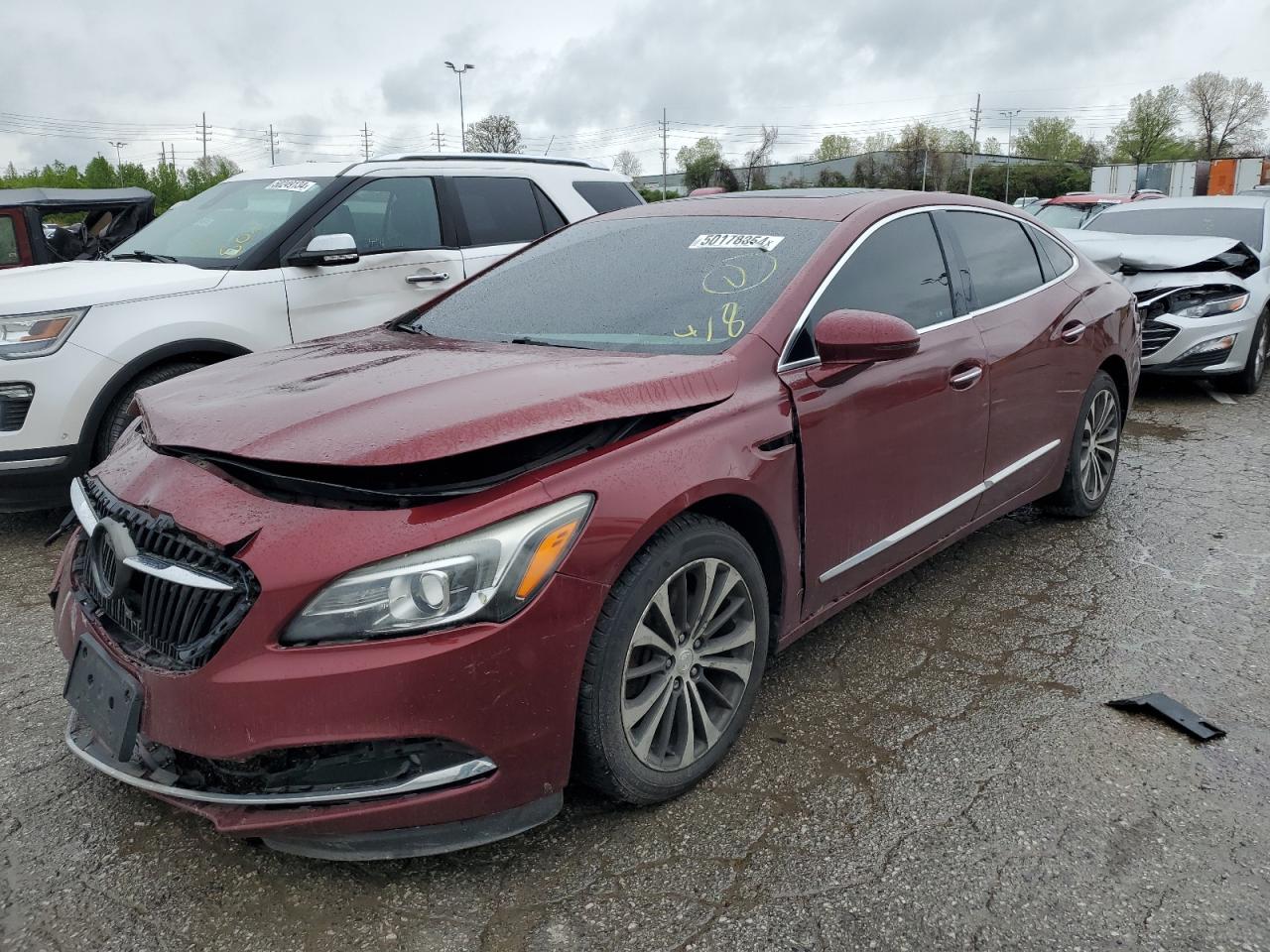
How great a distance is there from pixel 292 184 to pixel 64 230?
5353 mm

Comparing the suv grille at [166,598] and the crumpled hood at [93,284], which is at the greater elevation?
the crumpled hood at [93,284]

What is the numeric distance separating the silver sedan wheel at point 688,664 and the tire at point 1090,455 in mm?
2467

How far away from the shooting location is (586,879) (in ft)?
7.57

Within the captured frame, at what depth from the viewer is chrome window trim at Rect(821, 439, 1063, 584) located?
121 inches

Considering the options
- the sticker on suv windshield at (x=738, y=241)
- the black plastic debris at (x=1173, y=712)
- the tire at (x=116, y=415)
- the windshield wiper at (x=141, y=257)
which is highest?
the sticker on suv windshield at (x=738, y=241)

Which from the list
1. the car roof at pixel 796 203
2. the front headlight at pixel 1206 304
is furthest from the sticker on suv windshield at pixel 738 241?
the front headlight at pixel 1206 304

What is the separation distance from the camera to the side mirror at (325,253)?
517 cm

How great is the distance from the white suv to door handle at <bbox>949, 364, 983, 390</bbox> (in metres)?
2.58

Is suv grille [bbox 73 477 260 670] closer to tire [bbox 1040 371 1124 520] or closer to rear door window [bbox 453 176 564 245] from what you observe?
tire [bbox 1040 371 1124 520]

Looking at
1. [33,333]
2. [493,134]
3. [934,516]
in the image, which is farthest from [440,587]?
[493,134]

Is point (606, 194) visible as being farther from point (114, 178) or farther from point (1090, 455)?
point (114, 178)

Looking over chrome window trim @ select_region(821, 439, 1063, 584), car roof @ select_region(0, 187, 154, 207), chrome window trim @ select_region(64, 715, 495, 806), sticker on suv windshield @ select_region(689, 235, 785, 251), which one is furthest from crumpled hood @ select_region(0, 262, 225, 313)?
car roof @ select_region(0, 187, 154, 207)

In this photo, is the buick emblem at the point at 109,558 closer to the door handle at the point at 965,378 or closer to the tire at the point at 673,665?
the tire at the point at 673,665

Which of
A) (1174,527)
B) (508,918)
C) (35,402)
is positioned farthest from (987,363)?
(35,402)
